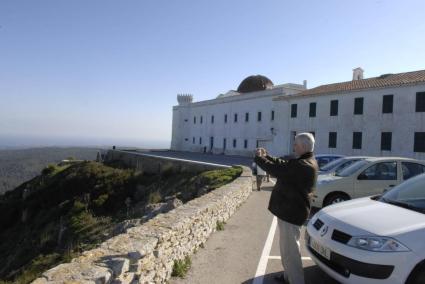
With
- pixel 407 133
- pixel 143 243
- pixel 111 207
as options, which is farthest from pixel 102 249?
pixel 407 133

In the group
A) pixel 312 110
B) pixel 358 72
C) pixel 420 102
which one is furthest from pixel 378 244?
pixel 358 72

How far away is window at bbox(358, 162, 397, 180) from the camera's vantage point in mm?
11359

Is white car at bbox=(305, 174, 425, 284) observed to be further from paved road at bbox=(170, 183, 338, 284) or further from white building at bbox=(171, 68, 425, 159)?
white building at bbox=(171, 68, 425, 159)

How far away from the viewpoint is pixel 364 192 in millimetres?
11242

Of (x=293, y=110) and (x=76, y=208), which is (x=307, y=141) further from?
(x=293, y=110)

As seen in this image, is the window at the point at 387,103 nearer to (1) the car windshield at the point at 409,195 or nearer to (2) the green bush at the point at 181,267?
(1) the car windshield at the point at 409,195

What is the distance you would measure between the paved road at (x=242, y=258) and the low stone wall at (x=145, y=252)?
0.32m

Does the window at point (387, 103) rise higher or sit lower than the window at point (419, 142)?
higher

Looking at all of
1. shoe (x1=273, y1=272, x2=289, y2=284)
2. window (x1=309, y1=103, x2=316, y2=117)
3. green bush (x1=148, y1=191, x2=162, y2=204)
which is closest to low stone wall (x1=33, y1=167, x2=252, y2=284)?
shoe (x1=273, y1=272, x2=289, y2=284)

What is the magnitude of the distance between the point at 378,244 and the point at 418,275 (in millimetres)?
502

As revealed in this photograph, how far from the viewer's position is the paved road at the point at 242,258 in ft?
20.0

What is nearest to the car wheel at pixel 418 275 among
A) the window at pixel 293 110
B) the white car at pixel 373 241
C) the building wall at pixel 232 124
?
the white car at pixel 373 241

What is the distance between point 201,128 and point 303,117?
28.1m

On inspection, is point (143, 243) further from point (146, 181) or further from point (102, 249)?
point (146, 181)
